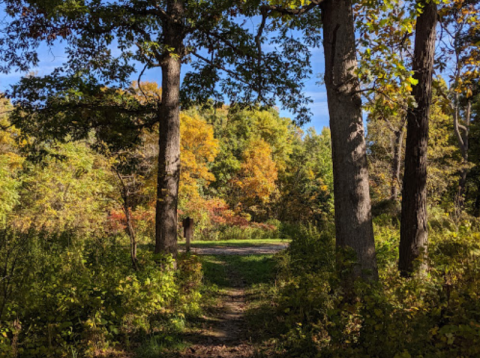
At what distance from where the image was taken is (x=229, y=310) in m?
6.68

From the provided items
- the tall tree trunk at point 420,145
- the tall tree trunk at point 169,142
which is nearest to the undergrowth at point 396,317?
the tall tree trunk at point 420,145

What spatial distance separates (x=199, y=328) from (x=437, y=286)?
353cm

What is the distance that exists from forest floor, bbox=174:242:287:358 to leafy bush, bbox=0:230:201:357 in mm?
430

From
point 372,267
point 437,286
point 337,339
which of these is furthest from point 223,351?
point 437,286

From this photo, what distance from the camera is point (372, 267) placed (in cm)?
485

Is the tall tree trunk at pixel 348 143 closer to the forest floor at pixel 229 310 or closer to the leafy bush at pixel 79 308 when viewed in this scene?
the forest floor at pixel 229 310

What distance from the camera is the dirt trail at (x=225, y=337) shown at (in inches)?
177

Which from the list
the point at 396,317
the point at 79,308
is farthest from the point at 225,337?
the point at 396,317

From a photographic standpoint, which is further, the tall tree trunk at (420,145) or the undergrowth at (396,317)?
the tall tree trunk at (420,145)

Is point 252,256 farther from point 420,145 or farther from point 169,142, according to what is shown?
point 420,145

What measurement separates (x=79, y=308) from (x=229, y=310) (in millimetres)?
3157

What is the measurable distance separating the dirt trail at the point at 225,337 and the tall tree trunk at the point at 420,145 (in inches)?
122

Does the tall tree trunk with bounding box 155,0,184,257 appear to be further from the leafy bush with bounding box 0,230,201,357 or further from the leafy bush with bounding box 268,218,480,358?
the leafy bush with bounding box 268,218,480,358

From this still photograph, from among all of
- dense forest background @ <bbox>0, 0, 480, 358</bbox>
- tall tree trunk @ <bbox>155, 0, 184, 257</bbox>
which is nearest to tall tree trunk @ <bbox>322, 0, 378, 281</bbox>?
dense forest background @ <bbox>0, 0, 480, 358</bbox>
